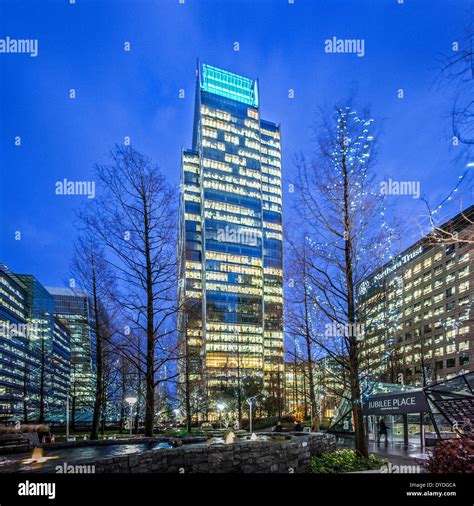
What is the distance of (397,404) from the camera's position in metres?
13.8

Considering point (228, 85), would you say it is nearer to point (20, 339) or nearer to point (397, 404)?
point (20, 339)

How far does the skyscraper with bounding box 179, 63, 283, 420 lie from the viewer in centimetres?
12200

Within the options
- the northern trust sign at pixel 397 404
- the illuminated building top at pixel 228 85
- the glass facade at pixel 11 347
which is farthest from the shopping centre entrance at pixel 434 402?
the illuminated building top at pixel 228 85

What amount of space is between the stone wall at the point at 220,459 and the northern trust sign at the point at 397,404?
3601 mm

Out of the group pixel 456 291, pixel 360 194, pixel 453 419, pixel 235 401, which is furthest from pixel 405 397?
pixel 456 291

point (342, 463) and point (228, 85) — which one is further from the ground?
point (228, 85)

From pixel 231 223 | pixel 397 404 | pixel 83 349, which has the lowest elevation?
pixel 397 404

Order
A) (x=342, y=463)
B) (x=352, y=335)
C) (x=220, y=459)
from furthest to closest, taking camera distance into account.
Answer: (x=352, y=335), (x=342, y=463), (x=220, y=459)

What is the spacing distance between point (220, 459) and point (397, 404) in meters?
7.58

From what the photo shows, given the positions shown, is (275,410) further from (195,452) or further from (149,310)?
(195,452)

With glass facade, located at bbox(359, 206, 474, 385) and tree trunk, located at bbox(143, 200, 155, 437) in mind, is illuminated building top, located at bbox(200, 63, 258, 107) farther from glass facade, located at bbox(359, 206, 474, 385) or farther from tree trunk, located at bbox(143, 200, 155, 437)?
tree trunk, located at bbox(143, 200, 155, 437)

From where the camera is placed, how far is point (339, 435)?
26.4 m

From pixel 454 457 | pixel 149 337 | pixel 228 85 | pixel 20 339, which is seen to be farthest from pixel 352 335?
pixel 228 85

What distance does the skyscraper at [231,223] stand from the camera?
400ft
